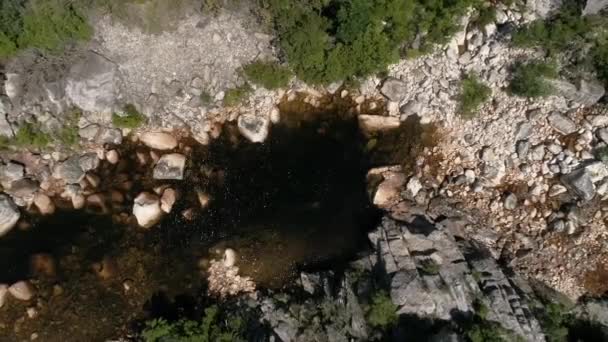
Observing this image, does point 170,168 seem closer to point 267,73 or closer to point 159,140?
point 159,140

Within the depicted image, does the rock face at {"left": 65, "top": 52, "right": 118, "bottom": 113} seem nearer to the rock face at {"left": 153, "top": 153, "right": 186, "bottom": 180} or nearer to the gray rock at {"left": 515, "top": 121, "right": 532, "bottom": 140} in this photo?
the rock face at {"left": 153, "top": 153, "right": 186, "bottom": 180}

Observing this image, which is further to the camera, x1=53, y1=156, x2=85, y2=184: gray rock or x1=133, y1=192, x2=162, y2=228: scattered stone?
x1=53, y1=156, x2=85, y2=184: gray rock

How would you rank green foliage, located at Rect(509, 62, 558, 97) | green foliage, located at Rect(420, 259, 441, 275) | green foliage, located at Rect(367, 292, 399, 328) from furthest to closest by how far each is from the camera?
green foliage, located at Rect(509, 62, 558, 97) → green foliage, located at Rect(420, 259, 441, 275) → green foliage, located at Rect(367, 292, 399, 328)

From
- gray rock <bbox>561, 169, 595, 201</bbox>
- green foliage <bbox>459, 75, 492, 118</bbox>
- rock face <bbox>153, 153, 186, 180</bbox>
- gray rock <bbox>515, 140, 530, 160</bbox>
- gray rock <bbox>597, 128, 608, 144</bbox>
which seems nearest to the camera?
gray rock <bbox>561, 169, 595, 201</bbox>

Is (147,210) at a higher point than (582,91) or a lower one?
lower

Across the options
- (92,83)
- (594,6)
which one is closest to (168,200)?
(92,83)

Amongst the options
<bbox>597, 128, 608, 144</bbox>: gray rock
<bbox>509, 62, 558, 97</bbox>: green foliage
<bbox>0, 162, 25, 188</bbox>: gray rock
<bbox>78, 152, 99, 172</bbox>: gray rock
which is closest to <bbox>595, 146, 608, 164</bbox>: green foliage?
<bbox>597, 128, 608, 144</bbox>: gray rock
